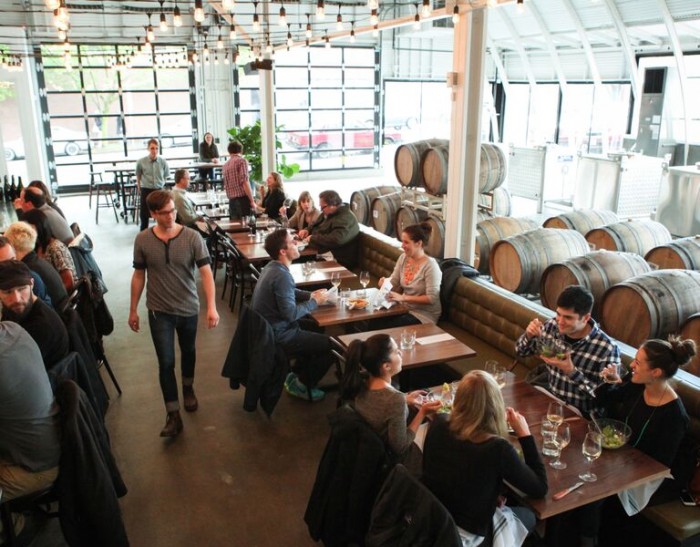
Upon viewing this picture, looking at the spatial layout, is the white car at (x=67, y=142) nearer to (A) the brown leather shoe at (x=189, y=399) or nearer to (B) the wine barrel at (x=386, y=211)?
(B) the wine barrel at (x=386, y=211)

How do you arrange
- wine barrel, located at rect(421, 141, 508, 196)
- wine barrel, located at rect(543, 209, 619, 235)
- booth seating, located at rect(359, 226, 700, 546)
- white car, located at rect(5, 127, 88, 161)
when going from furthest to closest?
white car, located at rect(5, 127, 88, 161) → wine barrel, located at rect(421, 141, 508, 196) → wine barrel, located at rect(543, 209, 619, 235) → booth seating, located at rect(359, 226, 700, 546)

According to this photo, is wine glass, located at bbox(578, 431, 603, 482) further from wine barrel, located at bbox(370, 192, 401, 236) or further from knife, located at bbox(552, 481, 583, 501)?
wine barrel, located at bbox(370, 192, 401, 236)

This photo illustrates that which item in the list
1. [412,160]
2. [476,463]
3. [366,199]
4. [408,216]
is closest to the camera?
[476,463]

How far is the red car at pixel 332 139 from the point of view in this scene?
19953 millimetres

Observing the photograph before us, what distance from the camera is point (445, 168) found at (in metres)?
7.80

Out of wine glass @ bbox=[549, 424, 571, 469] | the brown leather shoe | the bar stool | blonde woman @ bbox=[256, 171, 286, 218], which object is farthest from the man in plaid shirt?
the bar stool

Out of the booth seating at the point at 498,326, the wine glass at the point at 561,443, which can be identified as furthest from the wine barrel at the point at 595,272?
the wine glass at the point at 561,443

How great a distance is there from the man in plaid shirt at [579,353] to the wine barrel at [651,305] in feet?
3.51

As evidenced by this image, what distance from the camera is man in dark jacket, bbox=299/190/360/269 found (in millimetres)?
7566

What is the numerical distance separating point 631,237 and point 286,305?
4.11 metres

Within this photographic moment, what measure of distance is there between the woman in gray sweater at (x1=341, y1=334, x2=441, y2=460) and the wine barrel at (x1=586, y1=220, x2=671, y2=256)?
4454 mm

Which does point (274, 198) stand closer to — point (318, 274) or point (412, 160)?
point (412, 160)

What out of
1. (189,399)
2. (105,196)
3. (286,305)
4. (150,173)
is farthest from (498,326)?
(105,196)

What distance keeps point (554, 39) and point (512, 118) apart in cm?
393
